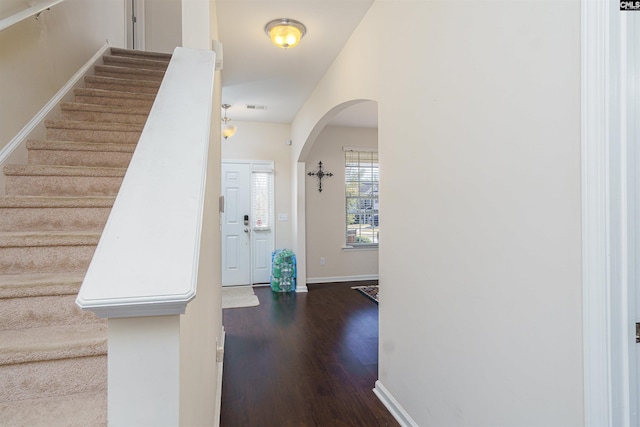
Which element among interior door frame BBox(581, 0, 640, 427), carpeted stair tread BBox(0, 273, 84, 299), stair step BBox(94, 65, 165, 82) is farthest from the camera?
stair step BBox(94, 65, 165, 82)

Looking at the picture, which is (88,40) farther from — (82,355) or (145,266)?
(145,266)

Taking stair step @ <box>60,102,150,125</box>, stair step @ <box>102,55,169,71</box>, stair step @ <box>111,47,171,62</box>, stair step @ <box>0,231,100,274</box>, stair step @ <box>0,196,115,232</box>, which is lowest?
stair step @ <box>0,231,100,274</box>

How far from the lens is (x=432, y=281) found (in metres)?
1.56

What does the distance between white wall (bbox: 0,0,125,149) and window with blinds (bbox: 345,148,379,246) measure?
12.4 feet

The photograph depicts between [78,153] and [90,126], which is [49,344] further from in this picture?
[90,126]

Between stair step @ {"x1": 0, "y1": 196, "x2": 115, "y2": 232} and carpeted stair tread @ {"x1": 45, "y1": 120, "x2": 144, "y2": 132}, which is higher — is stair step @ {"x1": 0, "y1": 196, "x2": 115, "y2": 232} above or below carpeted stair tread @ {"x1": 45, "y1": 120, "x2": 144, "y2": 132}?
below

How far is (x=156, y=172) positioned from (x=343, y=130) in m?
4.95

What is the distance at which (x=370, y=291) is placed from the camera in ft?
15.3

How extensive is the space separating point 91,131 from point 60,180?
59cm

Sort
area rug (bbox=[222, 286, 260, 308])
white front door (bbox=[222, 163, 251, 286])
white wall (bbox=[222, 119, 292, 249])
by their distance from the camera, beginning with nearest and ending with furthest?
area rug (bbox=[222, 286, 260, 308]) → white front door (bbox=[222, 163, 251, 286]) → white wall (bbox=[222, 119, 292, 249])

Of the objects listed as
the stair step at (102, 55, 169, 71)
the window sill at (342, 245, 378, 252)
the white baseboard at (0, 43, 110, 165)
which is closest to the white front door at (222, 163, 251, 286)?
the window sill at (342, 245, 378, 252)

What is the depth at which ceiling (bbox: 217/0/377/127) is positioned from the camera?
227cm

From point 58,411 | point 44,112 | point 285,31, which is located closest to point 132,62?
point 44,112

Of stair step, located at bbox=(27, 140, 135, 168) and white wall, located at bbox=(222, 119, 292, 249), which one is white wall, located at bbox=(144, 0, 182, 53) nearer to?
white wall, located at bbox=(222, 119, 292, 249)
